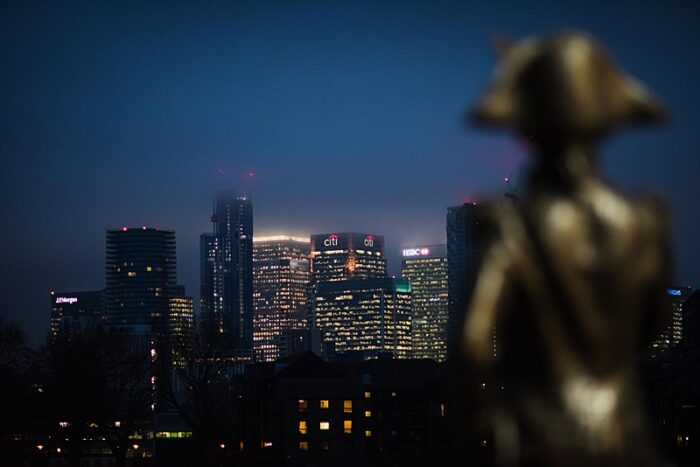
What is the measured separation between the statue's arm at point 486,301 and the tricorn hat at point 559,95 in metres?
0.41

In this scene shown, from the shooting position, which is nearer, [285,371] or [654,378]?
[654,378]

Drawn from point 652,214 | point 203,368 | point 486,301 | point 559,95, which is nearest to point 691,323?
point 203,368

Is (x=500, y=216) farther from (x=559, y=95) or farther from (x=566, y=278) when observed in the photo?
(x=559, y=95)

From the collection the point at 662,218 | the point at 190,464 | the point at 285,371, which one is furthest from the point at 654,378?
the point at 662,218

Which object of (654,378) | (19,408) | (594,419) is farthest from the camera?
(654,378)

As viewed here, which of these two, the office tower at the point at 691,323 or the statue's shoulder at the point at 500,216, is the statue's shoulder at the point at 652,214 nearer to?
the statue's shoulder at the point at 500,216

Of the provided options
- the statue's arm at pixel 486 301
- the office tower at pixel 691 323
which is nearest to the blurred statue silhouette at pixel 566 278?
the statue's arm at pixel 486 301

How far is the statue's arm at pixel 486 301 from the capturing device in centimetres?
364

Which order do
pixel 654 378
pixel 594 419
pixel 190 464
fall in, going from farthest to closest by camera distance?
pixel 190 464 < pixel 654 378 < pixel 594 419

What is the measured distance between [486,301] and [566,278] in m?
0.24

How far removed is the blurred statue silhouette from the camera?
3658 millimetres

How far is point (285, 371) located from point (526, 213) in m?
127

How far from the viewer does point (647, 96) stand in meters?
3.76

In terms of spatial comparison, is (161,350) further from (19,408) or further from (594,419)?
(594,419)
